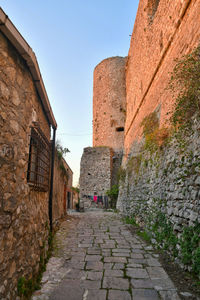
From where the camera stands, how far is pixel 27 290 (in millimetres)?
2154

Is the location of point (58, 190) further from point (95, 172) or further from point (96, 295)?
point (95, 172)

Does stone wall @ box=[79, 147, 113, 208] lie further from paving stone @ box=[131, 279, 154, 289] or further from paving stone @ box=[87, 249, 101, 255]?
paving stone @ box=[131, 279, 154, 289]

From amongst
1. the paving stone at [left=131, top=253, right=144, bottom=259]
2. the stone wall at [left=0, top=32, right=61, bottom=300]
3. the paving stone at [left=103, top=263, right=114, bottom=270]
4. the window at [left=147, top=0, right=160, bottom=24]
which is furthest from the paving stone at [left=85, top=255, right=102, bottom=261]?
the window at [left=147, top=0, right=160, bottom=24]

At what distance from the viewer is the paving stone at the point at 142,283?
8.01ft

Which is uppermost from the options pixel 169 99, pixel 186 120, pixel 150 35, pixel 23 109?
pixel 150 35

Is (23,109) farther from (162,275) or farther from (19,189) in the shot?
(162,275)

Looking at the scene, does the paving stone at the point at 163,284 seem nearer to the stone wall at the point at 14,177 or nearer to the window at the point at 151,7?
the stone wall at the point at 14,177

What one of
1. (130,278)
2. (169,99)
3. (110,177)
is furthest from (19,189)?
(110,177)

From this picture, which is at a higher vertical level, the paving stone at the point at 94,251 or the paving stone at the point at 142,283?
the paving stone at the point at 142,283

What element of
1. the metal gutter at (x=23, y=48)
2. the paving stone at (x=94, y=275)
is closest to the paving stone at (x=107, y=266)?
the paving stone at (x=94, y=275)

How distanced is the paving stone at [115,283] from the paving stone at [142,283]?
0.09 metres

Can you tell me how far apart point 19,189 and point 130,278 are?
196 cm

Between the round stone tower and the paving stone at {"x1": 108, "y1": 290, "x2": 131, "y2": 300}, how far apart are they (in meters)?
14.8

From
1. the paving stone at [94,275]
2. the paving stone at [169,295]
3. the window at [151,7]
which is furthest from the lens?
the window at [151,7]
